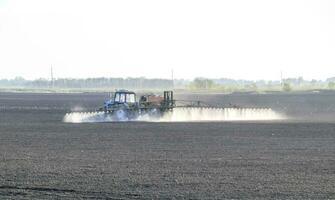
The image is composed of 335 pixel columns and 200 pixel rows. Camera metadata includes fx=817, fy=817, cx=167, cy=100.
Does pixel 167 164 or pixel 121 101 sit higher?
pixel 121 101

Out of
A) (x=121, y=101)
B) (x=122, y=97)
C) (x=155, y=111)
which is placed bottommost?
(x=155, y=111)

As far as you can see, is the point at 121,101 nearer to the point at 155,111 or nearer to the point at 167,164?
the point at 155,111

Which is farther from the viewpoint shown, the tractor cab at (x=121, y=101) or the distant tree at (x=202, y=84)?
the distant tree at (x=202, y=84)

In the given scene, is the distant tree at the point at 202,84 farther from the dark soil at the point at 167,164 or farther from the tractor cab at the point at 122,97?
the dark soil at the point at 167,164

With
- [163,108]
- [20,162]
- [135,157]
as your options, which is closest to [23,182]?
[20,162]

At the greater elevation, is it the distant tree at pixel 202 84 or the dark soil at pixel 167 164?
the dark soil at pixel 167 164

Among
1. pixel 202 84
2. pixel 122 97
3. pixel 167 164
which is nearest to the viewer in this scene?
pixel 167 164

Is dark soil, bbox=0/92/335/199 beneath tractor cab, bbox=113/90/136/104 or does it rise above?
beneath

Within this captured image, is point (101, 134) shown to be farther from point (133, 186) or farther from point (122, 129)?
point (133, 186)

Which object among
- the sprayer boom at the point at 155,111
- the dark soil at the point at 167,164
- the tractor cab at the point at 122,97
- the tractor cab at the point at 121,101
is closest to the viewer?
the dark soil at the point at 167,164

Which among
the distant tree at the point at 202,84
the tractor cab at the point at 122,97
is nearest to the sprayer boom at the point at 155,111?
the tractor cab at the point at 122,97

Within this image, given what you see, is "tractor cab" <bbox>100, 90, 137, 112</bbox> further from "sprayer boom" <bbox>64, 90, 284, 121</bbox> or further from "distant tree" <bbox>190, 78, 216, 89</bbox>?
"distant tree" <bbox>190, 78, 216, 89</bbox>

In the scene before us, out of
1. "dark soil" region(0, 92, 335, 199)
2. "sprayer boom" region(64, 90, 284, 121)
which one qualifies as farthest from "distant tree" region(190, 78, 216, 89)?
"dark soil" region(0, 92, 335, 199)

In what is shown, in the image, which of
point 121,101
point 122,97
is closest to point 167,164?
point 121,101
